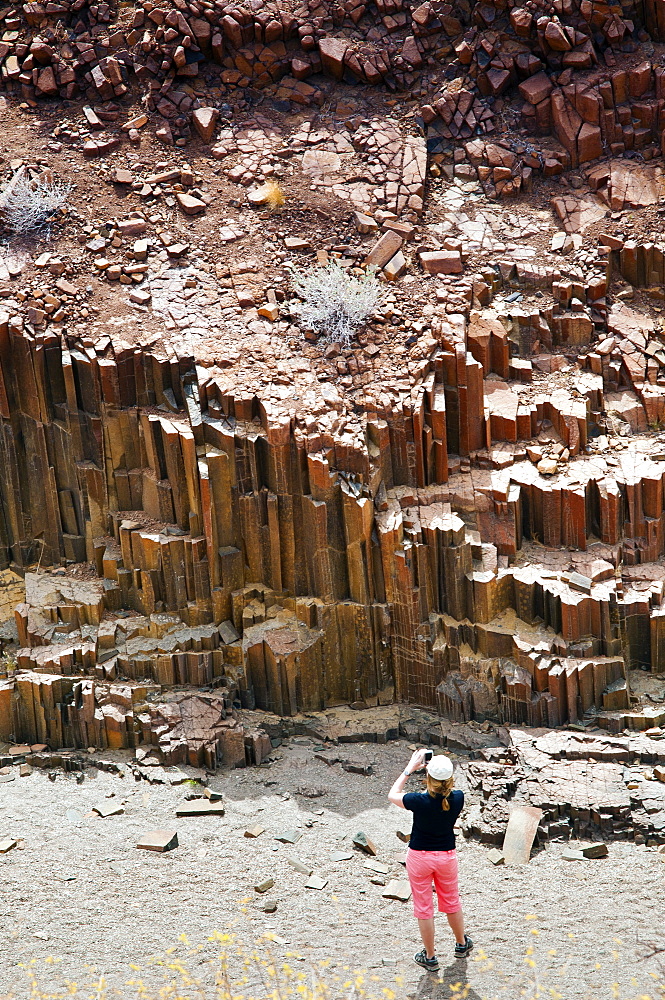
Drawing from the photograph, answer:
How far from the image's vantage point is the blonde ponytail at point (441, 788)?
11.9m

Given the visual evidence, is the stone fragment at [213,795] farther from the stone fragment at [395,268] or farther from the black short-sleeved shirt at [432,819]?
the stone fragment at [395,268]

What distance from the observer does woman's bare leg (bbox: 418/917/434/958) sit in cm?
1235

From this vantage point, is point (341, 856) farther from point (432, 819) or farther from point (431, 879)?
point (432, 819)

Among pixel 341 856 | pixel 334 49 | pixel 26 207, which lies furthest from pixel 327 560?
pixel 334 49

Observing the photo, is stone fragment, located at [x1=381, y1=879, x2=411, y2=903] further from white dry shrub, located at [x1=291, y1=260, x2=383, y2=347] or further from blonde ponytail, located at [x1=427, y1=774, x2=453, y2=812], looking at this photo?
white dry shrub, located at [x1=291, y1=260, x2=383, y2=347]

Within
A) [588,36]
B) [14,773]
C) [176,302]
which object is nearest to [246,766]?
[14,773]

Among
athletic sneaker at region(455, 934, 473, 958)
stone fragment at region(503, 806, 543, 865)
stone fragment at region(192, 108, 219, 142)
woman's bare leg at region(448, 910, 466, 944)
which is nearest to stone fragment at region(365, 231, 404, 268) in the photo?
stone fragment at region(192, 108, 219, 142)

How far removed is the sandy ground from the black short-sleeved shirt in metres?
1.36

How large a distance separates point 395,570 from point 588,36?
30.1 ft

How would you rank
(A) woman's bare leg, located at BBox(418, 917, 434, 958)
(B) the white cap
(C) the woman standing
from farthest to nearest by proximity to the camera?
(A) woman's bare leg, located at BBox(418, 917, 434, 958), (C) the woman standing, (B) the white cap

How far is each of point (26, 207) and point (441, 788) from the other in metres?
11.1

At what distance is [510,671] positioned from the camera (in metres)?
16.6

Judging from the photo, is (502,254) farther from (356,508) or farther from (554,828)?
(554,828)

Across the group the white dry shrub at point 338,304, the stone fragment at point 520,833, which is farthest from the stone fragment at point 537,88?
the stone fragment at point 520,833
